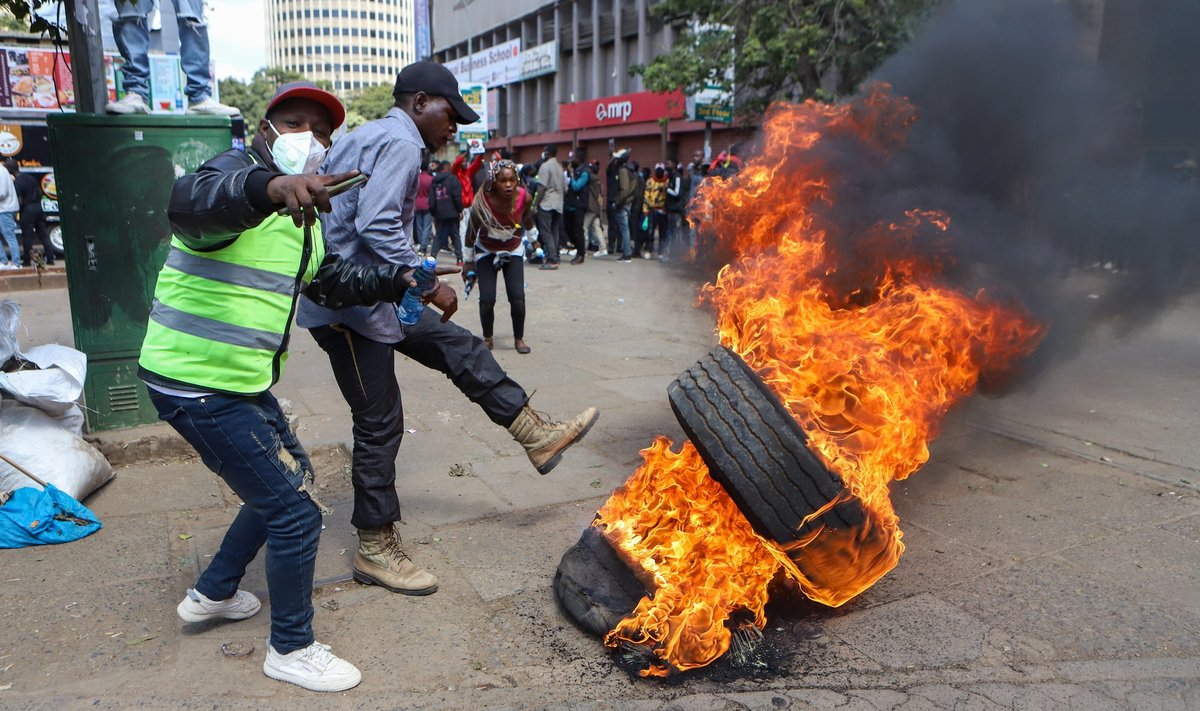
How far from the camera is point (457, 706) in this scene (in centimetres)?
275

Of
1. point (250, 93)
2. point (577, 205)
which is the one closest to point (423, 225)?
point (577, 205)

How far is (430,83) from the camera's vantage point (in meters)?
3.48

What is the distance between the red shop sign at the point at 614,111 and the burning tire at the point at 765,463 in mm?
25325

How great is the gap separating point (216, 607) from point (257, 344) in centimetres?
114

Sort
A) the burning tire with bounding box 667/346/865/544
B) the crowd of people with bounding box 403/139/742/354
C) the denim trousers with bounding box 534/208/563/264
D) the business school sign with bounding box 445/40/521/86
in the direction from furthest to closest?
1. the business school sign with bounding box 445/40/521/86
2. the denim trousers with bounding box 534/208/563/264
3. the crowd of people with bounding box 403/139/742/354
4. the burning tire with bounding box 667/346/865/544

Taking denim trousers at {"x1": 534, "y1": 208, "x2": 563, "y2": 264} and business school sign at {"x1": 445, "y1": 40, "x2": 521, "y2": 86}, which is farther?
business school sign at {"x1": 445, "y1": 40, "x2": 521, "y2": 86}

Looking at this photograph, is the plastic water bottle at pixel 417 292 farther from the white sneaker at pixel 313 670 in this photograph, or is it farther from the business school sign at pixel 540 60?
the business school sign at pixel 540 60

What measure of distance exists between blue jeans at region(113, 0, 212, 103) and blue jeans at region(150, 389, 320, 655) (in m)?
4.76

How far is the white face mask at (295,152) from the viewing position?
8.87 feet

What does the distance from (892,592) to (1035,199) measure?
2.95m

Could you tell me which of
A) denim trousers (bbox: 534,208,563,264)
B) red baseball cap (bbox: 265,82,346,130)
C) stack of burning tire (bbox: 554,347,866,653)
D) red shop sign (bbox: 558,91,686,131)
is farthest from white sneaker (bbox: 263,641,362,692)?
red shop sign (bbox: 558,91,686,131)

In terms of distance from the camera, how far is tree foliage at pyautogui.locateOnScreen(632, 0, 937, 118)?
12.8 m

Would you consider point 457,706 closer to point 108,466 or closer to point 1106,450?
point 108,466

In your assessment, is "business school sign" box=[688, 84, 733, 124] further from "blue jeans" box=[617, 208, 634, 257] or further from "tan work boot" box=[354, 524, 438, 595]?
"tan work boot" box=[354, 524, 438, 595]
